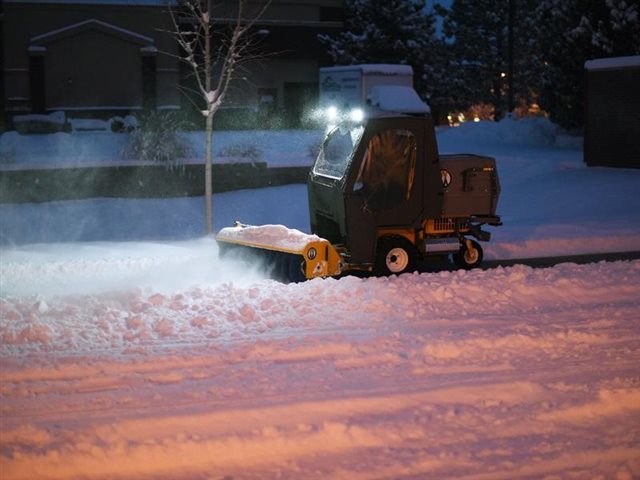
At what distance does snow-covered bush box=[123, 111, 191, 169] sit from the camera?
22.8 m

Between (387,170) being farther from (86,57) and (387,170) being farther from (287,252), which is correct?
(86,57)

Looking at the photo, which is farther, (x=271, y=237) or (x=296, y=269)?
(x=271, y=237)

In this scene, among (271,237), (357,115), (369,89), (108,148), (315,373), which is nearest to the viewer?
(315,373)

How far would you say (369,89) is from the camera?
1444 inches

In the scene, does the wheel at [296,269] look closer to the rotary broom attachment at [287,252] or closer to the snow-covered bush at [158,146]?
the rotary broom attachment at [287,252]

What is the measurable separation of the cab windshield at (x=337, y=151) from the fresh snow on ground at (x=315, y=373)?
6.01 feet

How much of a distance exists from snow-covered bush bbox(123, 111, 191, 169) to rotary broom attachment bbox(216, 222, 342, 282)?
9.75 m

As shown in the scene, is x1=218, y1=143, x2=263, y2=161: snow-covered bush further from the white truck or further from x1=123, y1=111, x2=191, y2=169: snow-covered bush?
the white truck

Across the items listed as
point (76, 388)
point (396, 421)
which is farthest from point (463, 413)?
point (76, 388)

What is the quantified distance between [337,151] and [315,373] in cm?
584

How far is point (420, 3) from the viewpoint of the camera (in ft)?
157

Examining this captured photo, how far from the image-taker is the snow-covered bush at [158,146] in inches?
896

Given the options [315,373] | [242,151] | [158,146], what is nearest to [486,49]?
[242,151]

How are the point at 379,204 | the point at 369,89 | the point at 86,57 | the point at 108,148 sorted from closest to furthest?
the point at 379,204, the point at 108,148, the point at 369,89, the point at 86,57
